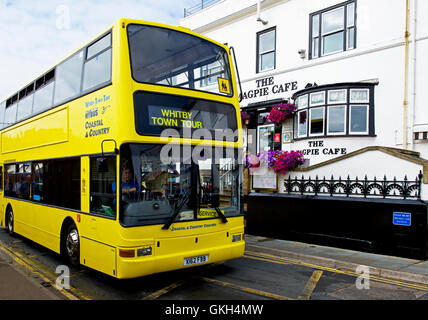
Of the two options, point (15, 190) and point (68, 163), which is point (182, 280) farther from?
point (15, 190)

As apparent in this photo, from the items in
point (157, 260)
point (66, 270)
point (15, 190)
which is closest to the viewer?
point (157, 260)

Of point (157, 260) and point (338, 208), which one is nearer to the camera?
point (157, 260)

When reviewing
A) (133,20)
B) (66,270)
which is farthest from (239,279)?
(133,20)

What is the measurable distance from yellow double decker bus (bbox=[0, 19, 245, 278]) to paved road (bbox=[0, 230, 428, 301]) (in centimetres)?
43

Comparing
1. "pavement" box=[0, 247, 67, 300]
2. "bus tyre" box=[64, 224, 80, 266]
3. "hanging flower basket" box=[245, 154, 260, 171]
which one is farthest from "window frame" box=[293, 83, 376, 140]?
"pavement" box=[0, 247, 67, 300]

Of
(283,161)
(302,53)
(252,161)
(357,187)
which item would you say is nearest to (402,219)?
(357,187)

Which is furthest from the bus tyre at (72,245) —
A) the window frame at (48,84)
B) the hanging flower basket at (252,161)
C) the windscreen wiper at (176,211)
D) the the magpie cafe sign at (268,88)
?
the the magpie cafe sign at (268,88)

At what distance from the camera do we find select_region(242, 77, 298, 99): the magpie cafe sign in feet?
46.4

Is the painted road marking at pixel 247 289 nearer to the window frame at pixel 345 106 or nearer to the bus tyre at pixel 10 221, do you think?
the window frame at pixel 345 106

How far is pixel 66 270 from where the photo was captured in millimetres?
7508

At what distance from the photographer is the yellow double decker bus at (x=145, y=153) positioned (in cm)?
575

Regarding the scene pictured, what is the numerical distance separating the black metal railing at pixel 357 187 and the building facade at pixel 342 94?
0.08 ft

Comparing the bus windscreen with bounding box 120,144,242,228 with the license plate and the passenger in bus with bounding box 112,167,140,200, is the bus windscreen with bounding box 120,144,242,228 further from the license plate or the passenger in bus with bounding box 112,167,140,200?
the license plate
